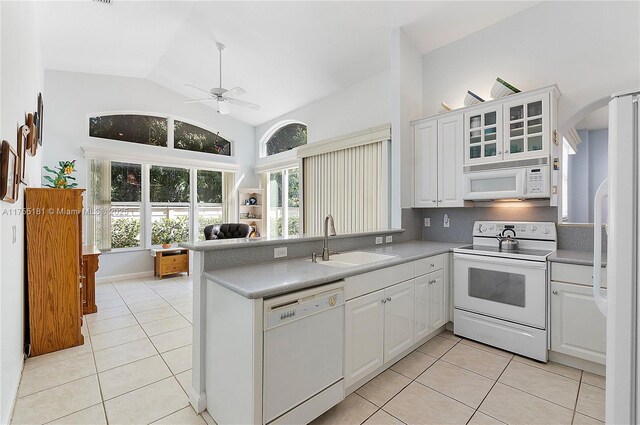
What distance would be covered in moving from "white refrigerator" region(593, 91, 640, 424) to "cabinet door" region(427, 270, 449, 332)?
1.54 metres

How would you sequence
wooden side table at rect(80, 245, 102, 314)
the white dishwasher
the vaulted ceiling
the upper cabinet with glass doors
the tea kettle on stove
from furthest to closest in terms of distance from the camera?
wooden side table at rect(80, 245, 102, 314) → the vaulted ceiling → the tea kettle on stove → the upper cabinet with glass doors → the white dishwasher

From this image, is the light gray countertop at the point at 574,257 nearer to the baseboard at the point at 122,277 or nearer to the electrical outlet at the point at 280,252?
the electrical outlet at the point at 280,252

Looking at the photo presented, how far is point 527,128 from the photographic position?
2.79 m

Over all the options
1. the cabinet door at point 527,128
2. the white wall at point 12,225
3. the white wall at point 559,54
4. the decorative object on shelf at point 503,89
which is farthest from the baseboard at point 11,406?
the white wall at point 559,54

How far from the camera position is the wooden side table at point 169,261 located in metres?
5.40

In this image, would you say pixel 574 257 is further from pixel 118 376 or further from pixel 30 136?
pixel 30 136

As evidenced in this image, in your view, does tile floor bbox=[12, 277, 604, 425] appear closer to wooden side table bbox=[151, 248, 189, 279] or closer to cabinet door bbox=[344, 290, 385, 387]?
cabinet door bbox=[344, 290, 385, 387]

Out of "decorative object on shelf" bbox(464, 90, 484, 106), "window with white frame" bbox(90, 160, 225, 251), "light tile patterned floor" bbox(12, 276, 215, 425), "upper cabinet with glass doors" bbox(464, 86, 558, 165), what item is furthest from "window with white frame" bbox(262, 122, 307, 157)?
"light tile patterned floor" bbox(12, 276, 215, 425)

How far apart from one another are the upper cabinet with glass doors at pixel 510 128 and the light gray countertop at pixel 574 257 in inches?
35.7

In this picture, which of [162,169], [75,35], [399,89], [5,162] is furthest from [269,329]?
[162,169]

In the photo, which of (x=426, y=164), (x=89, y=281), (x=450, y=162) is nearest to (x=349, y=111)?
(x=426, y=164)

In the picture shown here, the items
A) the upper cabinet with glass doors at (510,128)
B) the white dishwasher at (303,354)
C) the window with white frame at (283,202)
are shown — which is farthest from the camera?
the window with white frame at (283,202)

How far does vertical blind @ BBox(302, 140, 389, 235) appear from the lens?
13.7 feet

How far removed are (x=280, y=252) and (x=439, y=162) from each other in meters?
2.23
